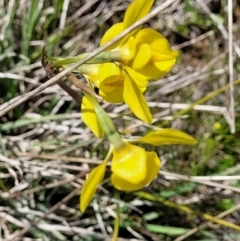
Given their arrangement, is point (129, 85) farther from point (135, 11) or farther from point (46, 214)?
point (46, 214)

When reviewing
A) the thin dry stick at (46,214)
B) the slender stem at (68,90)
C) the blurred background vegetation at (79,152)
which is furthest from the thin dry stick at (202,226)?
the slender stem at (68,90)

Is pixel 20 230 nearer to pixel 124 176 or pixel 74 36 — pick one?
pixel 74 36

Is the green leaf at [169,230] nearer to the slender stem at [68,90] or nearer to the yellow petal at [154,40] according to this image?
the slender stem at [68,90]

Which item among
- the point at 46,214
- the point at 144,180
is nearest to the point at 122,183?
the point at 144,180

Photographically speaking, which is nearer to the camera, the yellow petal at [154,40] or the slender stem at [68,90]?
the yellow petal at [154,40]

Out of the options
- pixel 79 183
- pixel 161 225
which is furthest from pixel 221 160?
pixel 79 183

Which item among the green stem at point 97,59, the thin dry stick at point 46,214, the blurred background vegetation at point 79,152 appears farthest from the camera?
the blurred background vegetation at point 79,152

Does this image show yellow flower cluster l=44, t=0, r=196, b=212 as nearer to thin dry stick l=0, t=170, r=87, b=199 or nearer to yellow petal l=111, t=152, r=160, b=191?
yellow petal l=111, t=152, r=160, b=191
